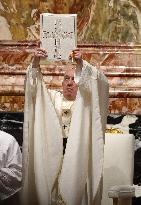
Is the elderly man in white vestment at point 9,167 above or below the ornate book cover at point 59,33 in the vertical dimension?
below

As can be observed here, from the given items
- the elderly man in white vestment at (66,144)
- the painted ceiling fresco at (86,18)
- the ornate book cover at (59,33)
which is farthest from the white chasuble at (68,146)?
the painted ceiling fresco at (86,18)

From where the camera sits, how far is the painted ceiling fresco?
6.95 meters

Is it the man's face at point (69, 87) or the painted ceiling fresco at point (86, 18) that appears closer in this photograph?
the man's face at point (69, 87)

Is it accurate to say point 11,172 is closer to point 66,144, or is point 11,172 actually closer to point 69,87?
point 66,144

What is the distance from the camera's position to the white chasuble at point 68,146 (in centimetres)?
487

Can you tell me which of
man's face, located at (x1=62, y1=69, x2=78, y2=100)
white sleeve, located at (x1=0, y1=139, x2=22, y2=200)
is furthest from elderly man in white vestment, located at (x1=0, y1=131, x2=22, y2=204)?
man's face, located at (x1=62, y1=69, x2=78, y2=100)

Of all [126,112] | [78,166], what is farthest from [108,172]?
[126,112]

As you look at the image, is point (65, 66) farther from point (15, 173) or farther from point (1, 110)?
point (15, 173)

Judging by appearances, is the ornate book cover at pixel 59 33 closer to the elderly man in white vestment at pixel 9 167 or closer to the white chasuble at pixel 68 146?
the white chasuble at pixel 68 146

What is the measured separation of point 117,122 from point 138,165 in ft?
1.89

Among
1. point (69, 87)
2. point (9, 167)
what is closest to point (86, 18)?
point (69, 87)

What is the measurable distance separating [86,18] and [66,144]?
245 centimetres

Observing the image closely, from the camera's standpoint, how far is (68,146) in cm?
493

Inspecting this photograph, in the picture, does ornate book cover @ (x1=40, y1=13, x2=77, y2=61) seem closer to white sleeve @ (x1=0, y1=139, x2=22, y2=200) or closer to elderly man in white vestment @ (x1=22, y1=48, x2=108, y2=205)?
elderly man in white vestment @ (x1=22, y1=48, x2=108, y2=205)
